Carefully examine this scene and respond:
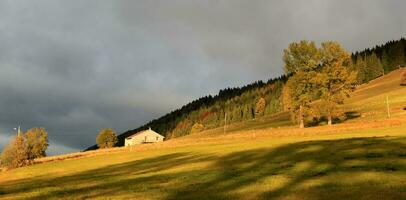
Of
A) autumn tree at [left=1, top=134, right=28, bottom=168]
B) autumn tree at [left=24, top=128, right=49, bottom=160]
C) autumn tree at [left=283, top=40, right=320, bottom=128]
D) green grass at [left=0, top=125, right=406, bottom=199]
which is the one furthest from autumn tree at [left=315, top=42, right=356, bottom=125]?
autumn tree at [left=24, top=128, right=49, bottom=160]

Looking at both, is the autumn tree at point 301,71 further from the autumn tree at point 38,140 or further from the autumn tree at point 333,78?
the autumn tree at point 38,140

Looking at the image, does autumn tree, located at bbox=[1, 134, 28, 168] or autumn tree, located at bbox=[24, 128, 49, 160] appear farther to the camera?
autumn tree, located at bbox=[24, 128, 49, 160]

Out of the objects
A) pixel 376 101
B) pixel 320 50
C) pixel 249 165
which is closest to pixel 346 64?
pixel 320 50

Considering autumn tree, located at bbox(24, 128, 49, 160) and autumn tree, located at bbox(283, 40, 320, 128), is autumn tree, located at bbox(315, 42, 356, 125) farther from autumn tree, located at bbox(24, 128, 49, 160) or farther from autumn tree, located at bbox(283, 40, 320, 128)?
autumn tree, located at bbox(24, 128, 49, 160)

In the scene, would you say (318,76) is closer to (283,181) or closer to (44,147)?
(283,181)

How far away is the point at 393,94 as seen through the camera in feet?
448

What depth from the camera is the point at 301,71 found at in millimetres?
104188

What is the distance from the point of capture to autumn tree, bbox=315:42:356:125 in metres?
99.1

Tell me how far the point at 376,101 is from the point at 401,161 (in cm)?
10705

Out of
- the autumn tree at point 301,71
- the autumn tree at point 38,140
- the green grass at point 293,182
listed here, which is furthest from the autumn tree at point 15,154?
the green grass at point 293,182

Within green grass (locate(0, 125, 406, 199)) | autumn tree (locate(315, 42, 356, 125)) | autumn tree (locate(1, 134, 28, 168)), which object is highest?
autumn tree (locate(315, 42, 356, 125))

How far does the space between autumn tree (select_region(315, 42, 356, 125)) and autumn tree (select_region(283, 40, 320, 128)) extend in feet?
6.53

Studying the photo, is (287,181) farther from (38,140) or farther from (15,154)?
(38,140)

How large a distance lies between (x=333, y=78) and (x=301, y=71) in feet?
25.0
